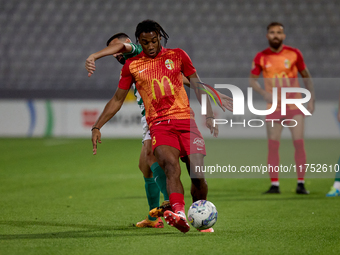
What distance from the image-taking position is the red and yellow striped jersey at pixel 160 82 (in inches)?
175

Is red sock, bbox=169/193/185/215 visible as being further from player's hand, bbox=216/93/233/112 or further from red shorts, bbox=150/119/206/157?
player's hand, bbox=216/93/233/112

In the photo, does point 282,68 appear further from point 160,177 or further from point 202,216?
point 202,216

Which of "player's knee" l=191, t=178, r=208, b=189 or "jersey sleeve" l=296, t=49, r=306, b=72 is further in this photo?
"jersey sleeve" l=296, t=49, r=306, b=72

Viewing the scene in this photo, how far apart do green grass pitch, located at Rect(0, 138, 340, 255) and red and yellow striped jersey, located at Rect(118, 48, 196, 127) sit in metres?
1.02

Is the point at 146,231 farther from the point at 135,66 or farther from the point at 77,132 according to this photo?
the point at 77,132

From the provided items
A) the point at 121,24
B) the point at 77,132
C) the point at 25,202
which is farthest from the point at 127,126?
the point at 25,202

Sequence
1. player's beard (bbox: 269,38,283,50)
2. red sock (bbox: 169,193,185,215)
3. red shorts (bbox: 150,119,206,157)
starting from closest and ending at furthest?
red sock (bbox: 169,193,185,215) < red shorts (bbox: 150,119,206,157) < player's beard (bbox: 269,38,283,50)

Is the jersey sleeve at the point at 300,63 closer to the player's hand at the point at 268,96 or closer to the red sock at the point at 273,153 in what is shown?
the player's hand at the point at 268,96

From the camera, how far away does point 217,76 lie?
16719 mm

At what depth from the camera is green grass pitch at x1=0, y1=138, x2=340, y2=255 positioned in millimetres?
3736

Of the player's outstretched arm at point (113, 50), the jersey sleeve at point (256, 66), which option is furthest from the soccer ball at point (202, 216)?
the jersey sleeve at point (256, 66)

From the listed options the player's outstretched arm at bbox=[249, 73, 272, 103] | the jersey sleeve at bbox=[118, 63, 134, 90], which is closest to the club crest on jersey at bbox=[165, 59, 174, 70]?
the jersey sleeve at bbox=[118, 63, 134, 90]

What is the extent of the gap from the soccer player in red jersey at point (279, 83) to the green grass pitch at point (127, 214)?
0.46m

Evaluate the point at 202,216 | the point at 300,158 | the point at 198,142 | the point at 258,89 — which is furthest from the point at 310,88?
the point at 202,216
